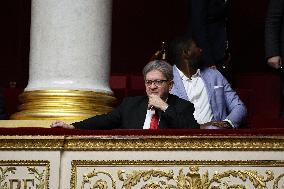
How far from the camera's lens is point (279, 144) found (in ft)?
12.0

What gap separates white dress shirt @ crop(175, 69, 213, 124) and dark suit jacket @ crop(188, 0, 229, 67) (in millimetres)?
357

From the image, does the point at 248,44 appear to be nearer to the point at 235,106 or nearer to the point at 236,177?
the point at 235,106

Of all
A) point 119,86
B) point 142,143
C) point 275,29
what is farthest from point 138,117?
point 119,86

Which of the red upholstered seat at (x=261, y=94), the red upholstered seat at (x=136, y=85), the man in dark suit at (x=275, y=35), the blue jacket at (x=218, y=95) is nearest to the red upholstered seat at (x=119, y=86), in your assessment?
the red upholstered seat at (x=136, y=85)

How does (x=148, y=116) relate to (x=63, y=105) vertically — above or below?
below

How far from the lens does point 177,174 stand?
147 inches

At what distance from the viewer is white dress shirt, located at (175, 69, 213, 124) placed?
5102 mm

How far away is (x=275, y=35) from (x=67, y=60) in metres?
1.36

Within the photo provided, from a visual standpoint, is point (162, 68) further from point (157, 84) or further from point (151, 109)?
point (151, 109)

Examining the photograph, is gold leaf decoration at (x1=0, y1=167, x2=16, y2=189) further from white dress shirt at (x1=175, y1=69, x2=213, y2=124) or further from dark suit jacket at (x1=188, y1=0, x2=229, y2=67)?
dark suit jacket at (x1=188, y1=0, x2=229, y2=67)

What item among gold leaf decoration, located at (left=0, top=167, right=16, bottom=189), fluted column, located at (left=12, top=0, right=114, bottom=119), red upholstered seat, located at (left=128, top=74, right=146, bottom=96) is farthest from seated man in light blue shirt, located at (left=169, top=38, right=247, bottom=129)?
gold leaf decoration, located at (left=0, top=167, right=16, bottom=189)

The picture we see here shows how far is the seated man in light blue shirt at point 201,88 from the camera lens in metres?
5.11

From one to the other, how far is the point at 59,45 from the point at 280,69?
1.43 metres

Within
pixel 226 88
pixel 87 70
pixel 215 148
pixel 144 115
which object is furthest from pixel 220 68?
pixel 215 148
